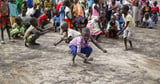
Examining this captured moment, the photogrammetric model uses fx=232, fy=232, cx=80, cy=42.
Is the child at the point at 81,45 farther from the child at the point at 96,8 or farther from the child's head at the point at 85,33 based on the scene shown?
the child at the point at 96,8

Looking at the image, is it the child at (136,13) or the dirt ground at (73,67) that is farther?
the child at (136,13)

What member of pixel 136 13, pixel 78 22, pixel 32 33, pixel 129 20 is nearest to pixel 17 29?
pixel 32 33

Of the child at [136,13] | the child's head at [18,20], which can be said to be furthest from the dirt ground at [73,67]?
the child at [136,13]

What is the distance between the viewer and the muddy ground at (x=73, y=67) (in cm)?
396

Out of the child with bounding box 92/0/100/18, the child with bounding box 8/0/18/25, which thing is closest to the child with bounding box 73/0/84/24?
the child with bounding box 92/0/100/18

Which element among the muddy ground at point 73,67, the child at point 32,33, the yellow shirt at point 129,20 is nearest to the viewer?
the muddy ground at point 73,67

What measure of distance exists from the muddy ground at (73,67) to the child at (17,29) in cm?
71

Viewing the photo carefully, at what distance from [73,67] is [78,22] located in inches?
134

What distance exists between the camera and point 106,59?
17.3ft

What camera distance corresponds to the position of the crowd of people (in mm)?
5004

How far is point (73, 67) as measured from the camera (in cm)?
459

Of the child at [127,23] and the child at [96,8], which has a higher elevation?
the child at [96,8]

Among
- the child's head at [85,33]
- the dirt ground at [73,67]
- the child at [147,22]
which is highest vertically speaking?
the child's head at [85,33]

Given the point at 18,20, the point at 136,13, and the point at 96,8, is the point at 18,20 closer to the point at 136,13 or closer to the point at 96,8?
the point at 96,8
